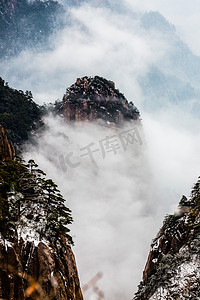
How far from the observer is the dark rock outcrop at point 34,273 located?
16.7m

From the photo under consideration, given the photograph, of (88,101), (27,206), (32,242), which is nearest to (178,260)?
(32,242)

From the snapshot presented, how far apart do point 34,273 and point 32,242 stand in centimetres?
236

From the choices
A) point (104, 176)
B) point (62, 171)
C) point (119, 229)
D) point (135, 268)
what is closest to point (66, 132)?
point (62, 171)

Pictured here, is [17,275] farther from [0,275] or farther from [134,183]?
[134,183]

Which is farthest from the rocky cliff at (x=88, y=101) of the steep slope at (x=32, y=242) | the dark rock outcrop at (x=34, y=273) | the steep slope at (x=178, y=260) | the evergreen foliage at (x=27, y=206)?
the dark rock outcrop at (x=34, y=273)

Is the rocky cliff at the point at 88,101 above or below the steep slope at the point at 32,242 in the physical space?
above

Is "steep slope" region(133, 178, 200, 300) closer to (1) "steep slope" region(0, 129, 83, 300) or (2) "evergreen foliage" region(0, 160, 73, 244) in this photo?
(1) "steep slope" region(0, 129, 83, 300)

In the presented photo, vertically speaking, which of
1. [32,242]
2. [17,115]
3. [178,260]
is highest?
[17,115]

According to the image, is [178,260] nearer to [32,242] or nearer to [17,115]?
[32,242]

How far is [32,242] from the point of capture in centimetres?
2003

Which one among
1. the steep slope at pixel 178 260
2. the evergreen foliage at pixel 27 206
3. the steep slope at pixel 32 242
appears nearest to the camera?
the steep slope at pixel 32 242

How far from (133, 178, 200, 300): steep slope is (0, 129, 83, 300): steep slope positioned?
8.17m

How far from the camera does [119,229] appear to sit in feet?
497

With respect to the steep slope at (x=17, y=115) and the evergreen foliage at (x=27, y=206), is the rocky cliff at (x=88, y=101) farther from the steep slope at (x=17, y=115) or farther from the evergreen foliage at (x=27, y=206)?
the evergreen foliage at (x=27, y=206)
